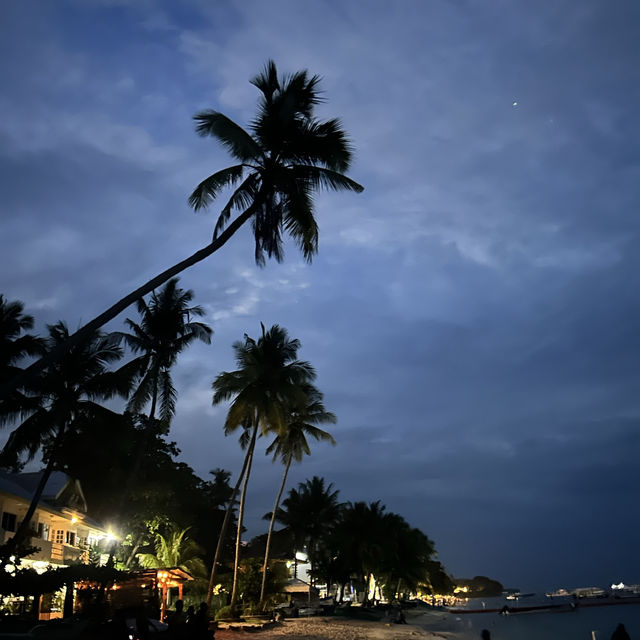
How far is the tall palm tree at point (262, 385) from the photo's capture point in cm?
3091

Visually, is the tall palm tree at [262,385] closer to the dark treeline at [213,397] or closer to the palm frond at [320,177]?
the dark treeline at [213,397]

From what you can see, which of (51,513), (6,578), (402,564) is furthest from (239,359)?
(402,564)

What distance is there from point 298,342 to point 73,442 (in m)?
12.2

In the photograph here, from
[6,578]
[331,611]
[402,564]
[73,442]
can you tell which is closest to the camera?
[6,578]

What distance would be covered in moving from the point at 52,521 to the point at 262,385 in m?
12.8

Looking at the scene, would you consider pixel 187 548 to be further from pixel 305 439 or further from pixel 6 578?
pixel 6 578

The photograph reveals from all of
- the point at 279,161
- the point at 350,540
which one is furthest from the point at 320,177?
the point at 350,540

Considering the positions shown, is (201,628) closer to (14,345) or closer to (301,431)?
(14,345)

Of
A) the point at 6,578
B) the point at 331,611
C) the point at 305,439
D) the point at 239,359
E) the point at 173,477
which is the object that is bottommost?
the point at 331,611

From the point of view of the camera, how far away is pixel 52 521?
31094 millimetres

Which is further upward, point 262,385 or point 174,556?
point 262,385

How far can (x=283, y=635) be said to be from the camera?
2523cm

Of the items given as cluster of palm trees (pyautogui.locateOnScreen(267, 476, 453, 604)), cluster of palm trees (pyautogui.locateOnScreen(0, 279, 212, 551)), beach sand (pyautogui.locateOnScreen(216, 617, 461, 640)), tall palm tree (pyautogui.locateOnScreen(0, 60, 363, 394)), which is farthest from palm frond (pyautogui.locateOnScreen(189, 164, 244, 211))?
cluster of palm trees (pyautogui.locateOnScreen(267, 476, 453, 604))

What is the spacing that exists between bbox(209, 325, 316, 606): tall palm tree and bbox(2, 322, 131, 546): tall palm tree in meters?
6.44
